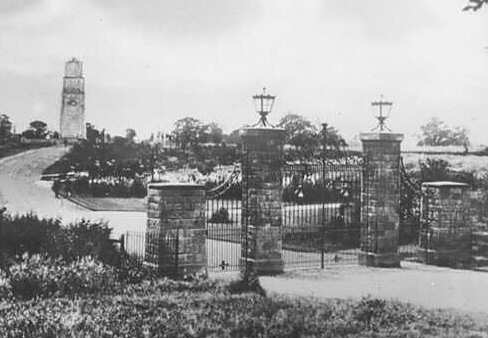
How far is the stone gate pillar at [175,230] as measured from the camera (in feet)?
38.6

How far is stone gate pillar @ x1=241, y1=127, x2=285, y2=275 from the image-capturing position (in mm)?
12953

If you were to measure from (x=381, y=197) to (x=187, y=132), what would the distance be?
51.5 feet

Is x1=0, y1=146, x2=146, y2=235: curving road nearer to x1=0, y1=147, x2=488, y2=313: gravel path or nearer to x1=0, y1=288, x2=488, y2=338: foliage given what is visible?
x1=0, y1=147, x2=488, y2=313: gravel path

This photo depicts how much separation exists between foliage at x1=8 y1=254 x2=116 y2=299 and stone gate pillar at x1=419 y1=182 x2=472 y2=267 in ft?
24.8

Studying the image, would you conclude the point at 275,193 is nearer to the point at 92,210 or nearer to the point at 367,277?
the point at 367,277

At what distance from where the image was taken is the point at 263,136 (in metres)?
12.9

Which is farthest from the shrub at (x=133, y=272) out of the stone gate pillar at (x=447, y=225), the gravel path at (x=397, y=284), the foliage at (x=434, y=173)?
the foliage at (x=434, y=173)

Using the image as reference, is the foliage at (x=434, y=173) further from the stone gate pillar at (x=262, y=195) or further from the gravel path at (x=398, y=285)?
the stone gate pillar at (x=262, y=195)

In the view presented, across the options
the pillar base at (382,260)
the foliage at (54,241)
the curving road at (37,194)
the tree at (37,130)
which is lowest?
the pillar base at (382,260)

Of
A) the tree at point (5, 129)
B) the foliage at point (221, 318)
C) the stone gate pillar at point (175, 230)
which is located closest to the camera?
the foliage at point (221, 318)

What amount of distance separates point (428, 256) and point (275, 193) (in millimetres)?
4255

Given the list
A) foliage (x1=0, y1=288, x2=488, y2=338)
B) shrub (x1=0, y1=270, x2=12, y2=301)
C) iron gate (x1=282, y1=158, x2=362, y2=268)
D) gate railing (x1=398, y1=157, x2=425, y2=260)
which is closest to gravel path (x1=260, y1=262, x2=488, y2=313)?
foliage (x1=0, y1=288, x2=488, y2=338)

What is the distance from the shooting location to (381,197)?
1428cm

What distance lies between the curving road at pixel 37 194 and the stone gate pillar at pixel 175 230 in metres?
8.02
